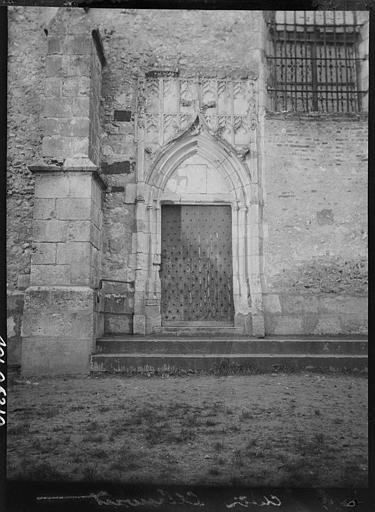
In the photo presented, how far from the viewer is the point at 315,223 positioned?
8.57 m

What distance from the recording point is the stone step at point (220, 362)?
6621 mm

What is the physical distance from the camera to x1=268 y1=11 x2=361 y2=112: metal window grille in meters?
9.16

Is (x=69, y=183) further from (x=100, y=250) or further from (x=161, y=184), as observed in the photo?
(x=161, y=184)

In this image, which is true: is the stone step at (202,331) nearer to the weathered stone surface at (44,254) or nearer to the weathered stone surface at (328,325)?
the weathered stone surface at (328,325)

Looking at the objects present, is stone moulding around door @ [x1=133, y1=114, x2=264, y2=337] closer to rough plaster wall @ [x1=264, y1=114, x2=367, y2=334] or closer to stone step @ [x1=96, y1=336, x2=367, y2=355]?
rough plaster wall @ [x1=264, y1=114, x2=367, y2=334]

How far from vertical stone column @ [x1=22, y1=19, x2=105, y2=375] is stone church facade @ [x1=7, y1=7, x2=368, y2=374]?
1.94 feet

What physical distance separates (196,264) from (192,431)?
469 cm

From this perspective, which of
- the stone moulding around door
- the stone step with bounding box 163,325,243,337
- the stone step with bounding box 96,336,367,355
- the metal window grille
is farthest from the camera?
the metal window grille

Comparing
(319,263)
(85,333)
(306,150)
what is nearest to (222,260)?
(319,263)

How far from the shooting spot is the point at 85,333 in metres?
6.70

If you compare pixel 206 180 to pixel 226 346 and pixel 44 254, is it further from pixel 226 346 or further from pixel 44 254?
pixel 44 254

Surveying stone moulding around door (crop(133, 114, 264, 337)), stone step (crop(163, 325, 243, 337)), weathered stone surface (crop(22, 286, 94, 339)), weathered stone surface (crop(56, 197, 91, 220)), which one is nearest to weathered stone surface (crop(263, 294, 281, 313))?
stone moulding around door (crop(133, 114, 264, 337))

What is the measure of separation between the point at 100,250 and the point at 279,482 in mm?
5502

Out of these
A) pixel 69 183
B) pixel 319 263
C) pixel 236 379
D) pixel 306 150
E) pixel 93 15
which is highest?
pixel 93 15
